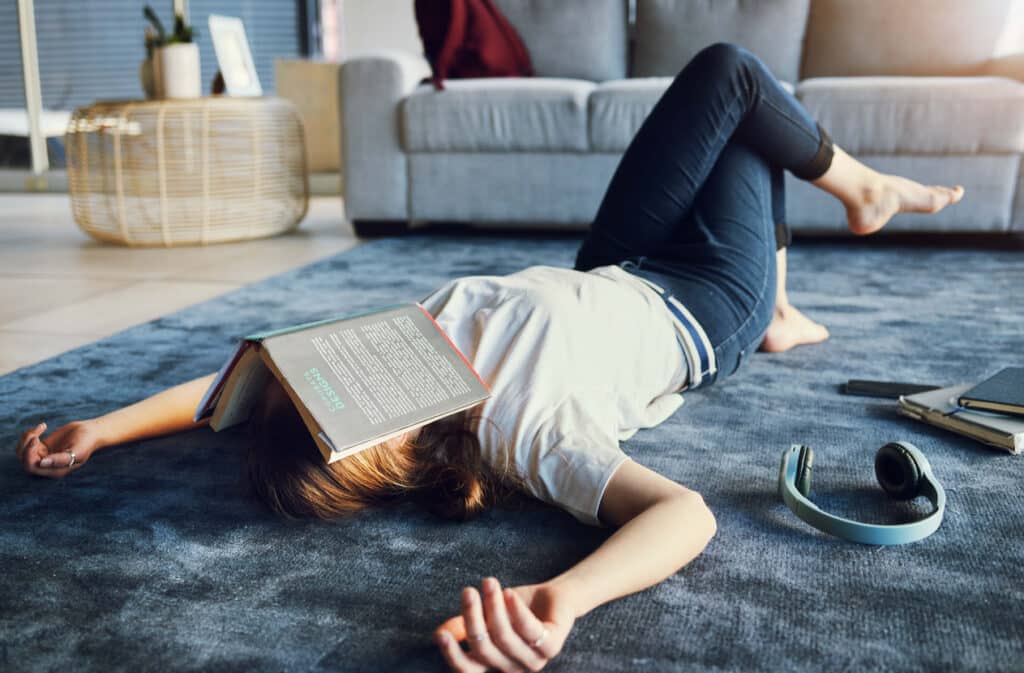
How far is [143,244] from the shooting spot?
2.77 meters

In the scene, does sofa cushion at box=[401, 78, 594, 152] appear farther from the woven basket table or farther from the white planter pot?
the white planter pot

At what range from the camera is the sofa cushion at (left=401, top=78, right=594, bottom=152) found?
8.71 feet

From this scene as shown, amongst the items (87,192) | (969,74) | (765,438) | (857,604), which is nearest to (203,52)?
(87,192)

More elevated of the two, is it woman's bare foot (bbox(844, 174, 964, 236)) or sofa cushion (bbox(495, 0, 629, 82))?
sofa cushion (bbox(495, 0, 629, 82))

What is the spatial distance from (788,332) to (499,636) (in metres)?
1.09

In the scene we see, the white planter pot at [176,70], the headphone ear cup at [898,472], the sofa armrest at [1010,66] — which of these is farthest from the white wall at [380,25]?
the headphone ear cup at [898,472]

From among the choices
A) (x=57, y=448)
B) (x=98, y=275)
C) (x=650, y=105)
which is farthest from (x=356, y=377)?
(x=650, y=105)

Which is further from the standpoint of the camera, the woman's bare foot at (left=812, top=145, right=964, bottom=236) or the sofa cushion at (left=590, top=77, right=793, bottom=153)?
the sofa cushion at (left=590, top=77, right=793, bottom=153)

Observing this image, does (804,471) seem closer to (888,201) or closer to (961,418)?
(961,418)

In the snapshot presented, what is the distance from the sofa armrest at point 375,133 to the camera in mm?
2789

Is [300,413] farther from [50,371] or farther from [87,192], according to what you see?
Answer: [87,192]

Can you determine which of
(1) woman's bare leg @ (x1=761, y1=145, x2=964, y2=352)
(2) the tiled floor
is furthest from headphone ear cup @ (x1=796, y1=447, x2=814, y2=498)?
(2) the tiled floor

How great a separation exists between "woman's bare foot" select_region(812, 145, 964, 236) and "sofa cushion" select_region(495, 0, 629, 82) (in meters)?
1.76

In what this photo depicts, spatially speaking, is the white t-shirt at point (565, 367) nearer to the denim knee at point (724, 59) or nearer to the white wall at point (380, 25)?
the denim knee at point (724, 59)
